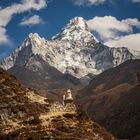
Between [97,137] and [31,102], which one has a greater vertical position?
[31,102]

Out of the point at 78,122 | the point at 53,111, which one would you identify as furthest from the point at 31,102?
the point at 78,122

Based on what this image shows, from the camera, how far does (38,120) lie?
77562mm

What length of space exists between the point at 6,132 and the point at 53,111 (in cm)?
1138

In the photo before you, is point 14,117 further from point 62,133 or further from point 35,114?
point 62,133

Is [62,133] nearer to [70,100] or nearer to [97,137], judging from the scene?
[97,137]

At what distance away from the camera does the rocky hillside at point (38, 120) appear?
74375 mm

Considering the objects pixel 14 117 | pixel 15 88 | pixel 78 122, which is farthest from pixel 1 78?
pixel 78 122

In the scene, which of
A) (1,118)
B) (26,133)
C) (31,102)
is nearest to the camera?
(26,133)

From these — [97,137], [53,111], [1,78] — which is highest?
[1,78]

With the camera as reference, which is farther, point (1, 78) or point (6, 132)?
point (1, 78)

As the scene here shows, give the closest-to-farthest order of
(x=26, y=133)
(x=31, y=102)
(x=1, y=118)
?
(x=26, y=133) < (x=1, y=118) < (x=31, y=102)

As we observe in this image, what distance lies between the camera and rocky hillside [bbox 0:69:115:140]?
244ft

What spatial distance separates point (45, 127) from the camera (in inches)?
2992

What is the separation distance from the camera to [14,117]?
7962cm
